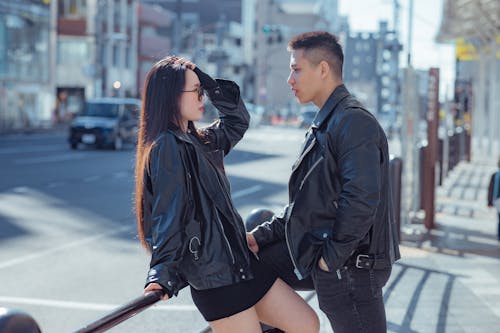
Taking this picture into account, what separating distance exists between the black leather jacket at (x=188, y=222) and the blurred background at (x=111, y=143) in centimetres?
131

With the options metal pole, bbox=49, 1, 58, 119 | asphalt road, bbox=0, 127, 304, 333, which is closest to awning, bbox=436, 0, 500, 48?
asphalt road, bbox=0, 127, 304, 333

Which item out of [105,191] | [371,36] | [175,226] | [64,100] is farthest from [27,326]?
[64,100]

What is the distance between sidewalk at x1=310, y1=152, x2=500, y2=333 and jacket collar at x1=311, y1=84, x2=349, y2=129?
3.31m

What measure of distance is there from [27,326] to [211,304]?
3.32 feet

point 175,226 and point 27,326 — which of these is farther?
point 175,226

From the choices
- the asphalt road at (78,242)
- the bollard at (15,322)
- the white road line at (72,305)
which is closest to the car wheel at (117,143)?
the asphalt road at (78,242)

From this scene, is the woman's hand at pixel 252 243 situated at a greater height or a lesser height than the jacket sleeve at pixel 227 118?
lesser

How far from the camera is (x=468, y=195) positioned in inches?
714

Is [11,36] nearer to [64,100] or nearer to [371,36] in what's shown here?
[64,100]

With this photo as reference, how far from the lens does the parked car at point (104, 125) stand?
30828mm

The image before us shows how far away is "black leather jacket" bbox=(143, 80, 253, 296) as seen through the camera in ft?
10.7

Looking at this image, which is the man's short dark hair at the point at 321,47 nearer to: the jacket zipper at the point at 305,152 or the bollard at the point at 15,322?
the jacket zipper at the point at 305,152

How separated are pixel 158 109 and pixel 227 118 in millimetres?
665

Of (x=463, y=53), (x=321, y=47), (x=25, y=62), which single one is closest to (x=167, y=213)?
(x=321, y=47)
